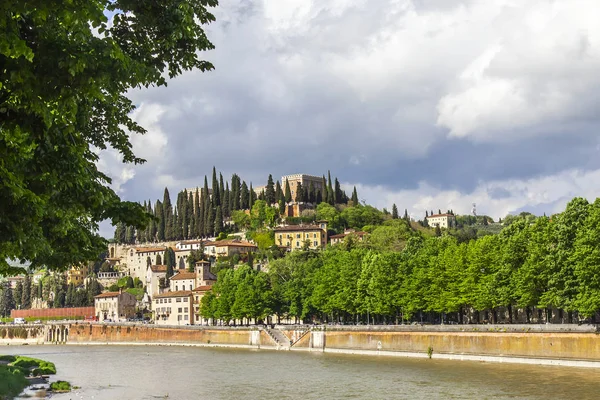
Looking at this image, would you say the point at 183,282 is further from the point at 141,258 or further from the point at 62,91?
the point at 62,91

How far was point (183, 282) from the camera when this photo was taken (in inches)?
6058

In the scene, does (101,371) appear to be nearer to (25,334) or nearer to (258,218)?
(25,334)

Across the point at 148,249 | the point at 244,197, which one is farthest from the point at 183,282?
the point at 244,197

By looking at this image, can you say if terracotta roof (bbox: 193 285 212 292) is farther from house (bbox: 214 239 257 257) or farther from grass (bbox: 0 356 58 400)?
grass (bbox: 0 356 58 400)

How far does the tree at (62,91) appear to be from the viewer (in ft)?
33.8

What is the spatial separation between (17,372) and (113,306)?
114053mm

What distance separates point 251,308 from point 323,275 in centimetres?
1779

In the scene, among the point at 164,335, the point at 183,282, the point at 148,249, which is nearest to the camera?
the point at 164,335

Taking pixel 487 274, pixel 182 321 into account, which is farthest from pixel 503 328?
pixel 182 321

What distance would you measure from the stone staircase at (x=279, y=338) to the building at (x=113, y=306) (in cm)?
7637

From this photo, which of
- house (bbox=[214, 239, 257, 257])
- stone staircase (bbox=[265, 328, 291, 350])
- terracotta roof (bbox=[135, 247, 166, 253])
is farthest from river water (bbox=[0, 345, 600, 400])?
terracotta roof (bbox=[135, 247, 166, 253])

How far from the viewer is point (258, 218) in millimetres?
181875

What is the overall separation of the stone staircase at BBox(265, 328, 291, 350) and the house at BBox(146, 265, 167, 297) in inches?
3271

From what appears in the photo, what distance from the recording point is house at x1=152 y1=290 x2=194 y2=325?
141 m
